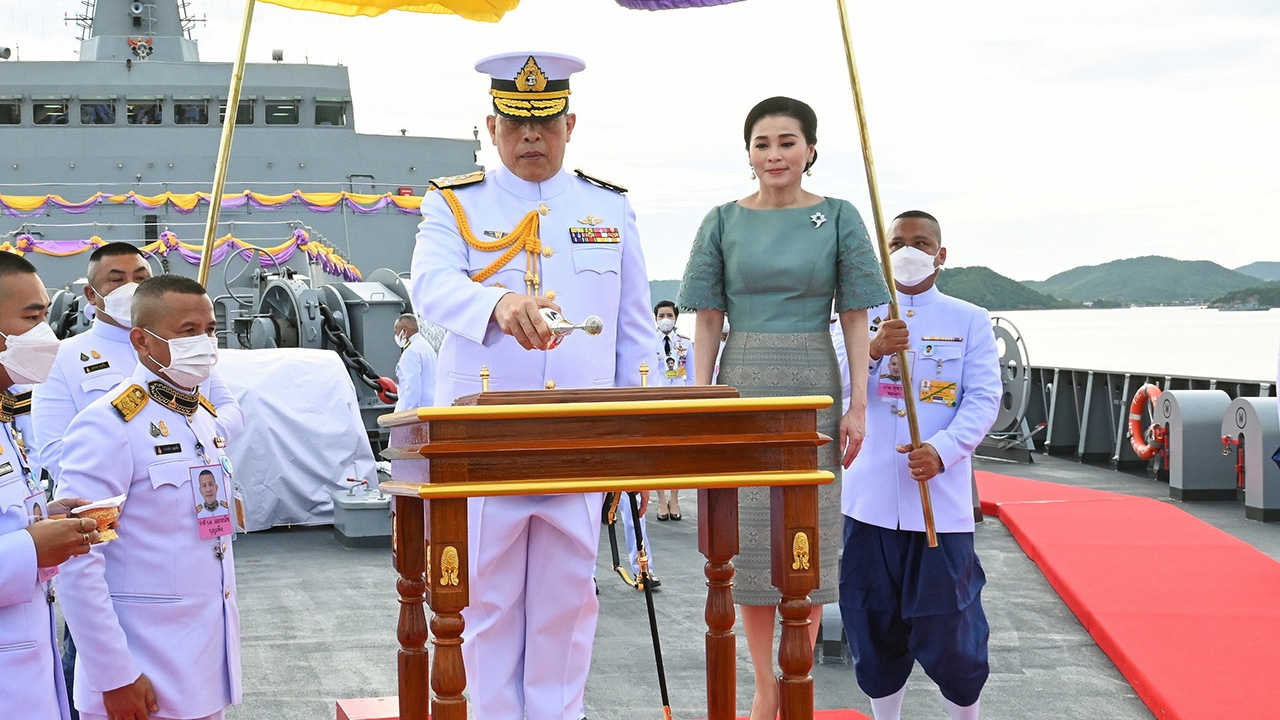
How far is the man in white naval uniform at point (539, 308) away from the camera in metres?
2.80

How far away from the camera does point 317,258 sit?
17797 millimetres

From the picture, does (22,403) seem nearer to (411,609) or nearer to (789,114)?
(411,609)

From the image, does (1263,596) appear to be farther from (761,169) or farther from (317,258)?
(317,258)

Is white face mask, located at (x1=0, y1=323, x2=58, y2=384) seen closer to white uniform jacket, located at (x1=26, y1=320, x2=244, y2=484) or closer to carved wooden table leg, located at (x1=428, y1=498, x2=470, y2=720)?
white uniform jacket, located at (x1=26, y1=320, x2=244, y2=484)

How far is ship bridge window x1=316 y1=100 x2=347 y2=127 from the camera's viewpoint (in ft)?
81.9

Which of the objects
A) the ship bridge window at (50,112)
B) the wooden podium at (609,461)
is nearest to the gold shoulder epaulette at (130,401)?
the wooden podium at (609,461)

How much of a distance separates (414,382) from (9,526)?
695 centimetres

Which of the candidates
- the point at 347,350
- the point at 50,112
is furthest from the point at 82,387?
the point at 50,112

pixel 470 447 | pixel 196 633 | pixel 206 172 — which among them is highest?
pixel 206 172

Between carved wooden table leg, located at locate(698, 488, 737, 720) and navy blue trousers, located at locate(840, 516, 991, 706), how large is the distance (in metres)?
1.04

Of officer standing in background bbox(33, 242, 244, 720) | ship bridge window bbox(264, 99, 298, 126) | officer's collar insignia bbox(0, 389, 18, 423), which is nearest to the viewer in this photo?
officer's collar insignia bbox(0, 389, 18, 423)

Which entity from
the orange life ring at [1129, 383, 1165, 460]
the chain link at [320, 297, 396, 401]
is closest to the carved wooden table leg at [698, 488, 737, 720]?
the orange life ring at [1129, 383, 1165, 460]

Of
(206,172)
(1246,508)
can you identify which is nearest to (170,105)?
(206,172)

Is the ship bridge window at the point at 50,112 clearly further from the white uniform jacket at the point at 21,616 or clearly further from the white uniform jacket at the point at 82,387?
the white uniform jacket at the point at 21,616
